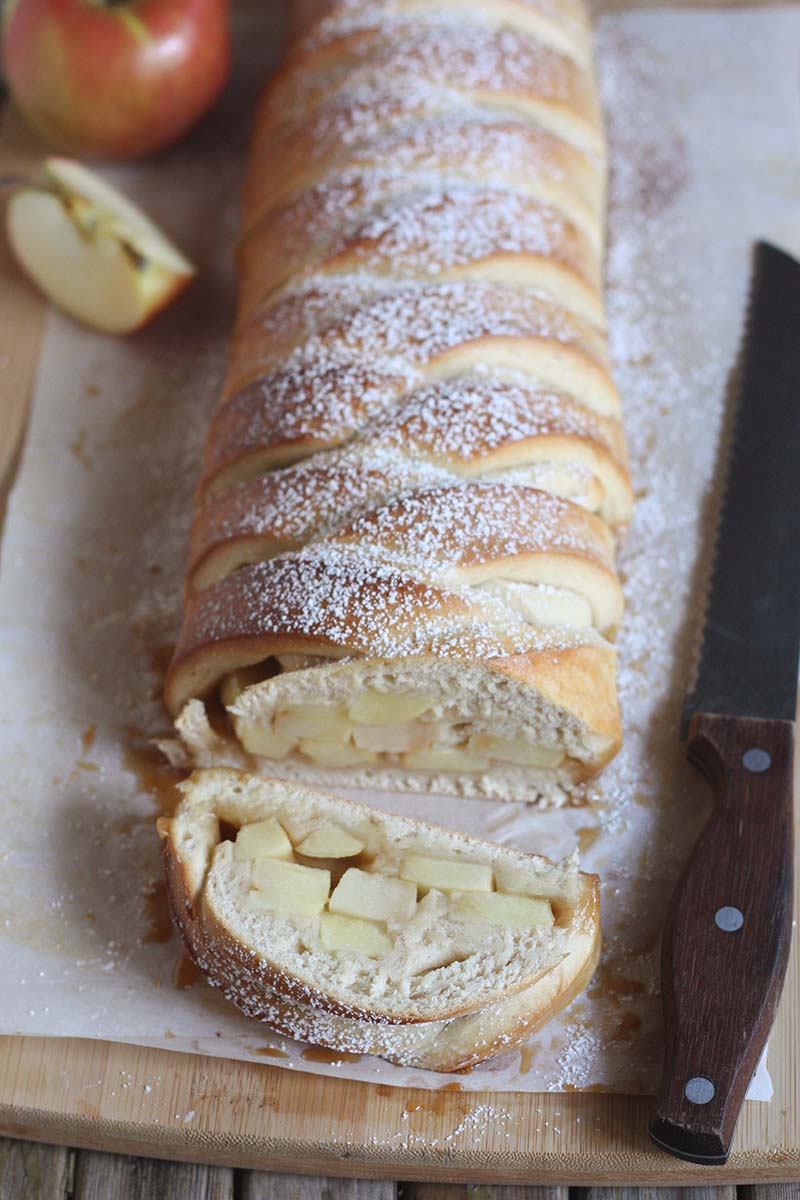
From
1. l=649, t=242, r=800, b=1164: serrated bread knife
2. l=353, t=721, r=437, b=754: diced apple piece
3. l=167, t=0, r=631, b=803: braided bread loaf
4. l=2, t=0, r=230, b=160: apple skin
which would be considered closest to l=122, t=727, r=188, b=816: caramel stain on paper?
l=167, t=0, r=631, b=803: braided bread loaf

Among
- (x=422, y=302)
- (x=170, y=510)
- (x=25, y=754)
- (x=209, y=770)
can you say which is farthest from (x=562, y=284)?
(x=25, y=754)

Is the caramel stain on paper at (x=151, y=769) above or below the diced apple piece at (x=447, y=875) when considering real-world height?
above

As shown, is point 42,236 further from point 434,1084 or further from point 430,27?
point 434,1084

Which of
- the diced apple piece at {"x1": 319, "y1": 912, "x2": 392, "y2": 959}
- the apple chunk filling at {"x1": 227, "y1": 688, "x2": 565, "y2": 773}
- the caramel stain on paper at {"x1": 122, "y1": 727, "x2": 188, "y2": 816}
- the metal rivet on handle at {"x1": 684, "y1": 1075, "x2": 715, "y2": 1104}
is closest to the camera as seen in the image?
the metal rivet on handle at {"x1": 684, "y1": 1075, "x2": 715, "y2": 1104}

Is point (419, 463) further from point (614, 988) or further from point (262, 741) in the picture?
point (614, 988)

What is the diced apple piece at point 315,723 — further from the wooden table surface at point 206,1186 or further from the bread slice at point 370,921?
the wooden table surface at point 206,1186

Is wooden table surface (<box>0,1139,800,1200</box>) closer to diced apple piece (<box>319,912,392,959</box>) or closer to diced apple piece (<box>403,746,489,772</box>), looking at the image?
diced apple piece (<box>319,912,392,959</box>)

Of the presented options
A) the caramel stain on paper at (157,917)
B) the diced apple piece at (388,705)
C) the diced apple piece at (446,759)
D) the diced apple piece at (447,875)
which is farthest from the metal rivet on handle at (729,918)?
the caramel stain on paper at (157,917)

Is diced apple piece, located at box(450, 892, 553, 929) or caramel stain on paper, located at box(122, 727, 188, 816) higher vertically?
caramel stain on paper, located at box(122, 727, 188, 816)
